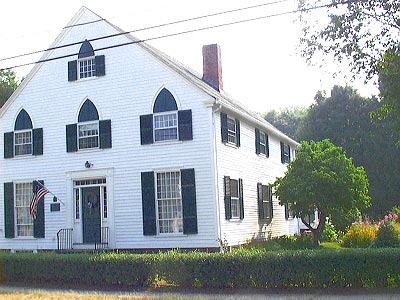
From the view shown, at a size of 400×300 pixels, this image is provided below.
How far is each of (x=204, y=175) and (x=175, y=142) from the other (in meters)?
1.67

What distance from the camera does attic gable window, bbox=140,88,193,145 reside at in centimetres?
1970

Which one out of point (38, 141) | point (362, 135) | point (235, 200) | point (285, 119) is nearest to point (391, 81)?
point (235, 200)

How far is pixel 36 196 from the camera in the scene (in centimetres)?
2119

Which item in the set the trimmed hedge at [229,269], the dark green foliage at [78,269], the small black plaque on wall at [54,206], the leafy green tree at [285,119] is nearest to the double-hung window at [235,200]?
the trimmed hedge at [229,269]

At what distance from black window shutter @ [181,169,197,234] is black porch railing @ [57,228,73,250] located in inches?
200

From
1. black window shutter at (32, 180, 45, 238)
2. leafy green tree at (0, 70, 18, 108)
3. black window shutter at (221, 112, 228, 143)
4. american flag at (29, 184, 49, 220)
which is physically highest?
leafy green tree at (0, 70, 18, 108)

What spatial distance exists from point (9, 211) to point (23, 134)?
10.8 feet

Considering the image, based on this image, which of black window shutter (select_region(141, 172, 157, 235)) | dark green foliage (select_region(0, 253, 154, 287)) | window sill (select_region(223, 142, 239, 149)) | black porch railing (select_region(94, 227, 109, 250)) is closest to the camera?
dark green foliage (select_region(0, 253, 154, 287))

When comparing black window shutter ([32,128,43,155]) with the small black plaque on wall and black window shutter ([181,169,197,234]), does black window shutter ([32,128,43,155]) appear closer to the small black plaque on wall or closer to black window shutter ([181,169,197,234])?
the small black plaque on wall

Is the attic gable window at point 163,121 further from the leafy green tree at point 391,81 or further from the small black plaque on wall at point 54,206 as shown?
the leafy green tree at point 391,81

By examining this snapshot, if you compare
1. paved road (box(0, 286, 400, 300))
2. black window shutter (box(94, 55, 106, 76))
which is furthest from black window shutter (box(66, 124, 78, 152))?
paved road (box(0, 286, 400, 300))

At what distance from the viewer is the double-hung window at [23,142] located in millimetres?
22766

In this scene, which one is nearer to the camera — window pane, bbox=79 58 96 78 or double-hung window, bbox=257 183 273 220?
window pane, bbox=79 58 96 78

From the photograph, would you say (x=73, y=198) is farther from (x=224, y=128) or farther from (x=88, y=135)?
(x=224, y=128)
